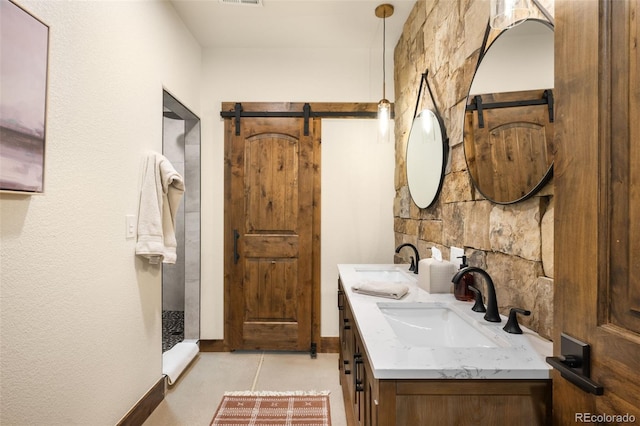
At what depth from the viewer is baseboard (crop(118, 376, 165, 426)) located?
6.50 ft

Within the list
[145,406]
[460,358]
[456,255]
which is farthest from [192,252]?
[460,358]

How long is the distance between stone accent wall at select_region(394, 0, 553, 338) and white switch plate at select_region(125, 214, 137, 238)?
6.21ft

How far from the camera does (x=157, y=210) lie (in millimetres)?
2137

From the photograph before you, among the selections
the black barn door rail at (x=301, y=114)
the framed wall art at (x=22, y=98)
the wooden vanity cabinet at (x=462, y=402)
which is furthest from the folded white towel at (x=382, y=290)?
the black barn door rail at (x=301, y=114)

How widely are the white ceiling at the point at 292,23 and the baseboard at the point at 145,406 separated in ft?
9.22

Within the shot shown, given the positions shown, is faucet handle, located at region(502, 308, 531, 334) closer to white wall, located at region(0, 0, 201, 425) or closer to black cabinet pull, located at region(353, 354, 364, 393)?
black cabinet pull, located at region(353, 354, 364, 393)

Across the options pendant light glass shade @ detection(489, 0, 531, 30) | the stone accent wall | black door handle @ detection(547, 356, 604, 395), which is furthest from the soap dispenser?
pendant light glass shade @ detection(489, 0, 531, 30)

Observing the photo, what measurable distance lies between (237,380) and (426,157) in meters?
2.23

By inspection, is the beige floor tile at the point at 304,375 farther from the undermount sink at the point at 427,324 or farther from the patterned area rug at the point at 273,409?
the undermount sink at the point at 427,324

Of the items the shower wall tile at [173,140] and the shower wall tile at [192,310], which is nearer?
the shower wall tile at [192,310]

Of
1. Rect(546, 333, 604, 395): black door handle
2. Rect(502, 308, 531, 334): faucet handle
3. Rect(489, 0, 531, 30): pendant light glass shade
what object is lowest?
Rect(502, 308, 531, 334): faucet handle

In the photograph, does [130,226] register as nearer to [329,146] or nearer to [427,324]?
[427,324]

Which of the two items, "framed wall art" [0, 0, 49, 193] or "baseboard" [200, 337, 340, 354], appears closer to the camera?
"framed wall art" [0, 0, 49, 193]

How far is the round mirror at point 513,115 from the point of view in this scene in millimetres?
1182
